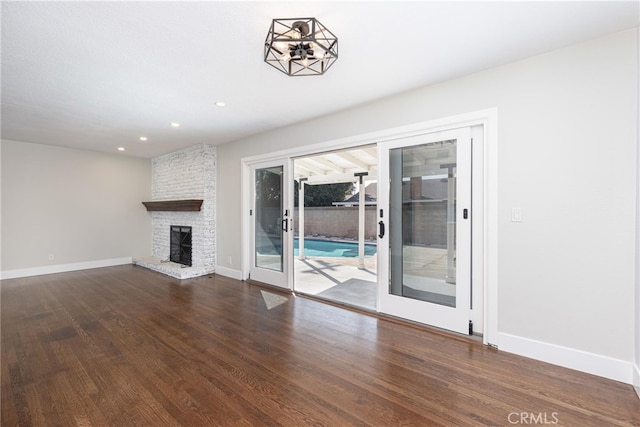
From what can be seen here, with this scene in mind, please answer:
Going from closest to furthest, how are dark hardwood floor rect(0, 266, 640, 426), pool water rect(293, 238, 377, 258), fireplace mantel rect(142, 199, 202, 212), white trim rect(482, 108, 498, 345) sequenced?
dark hardwood floor rect(0, 266, 640, 426) → white trim rect(482, 108, 498, 345) → fireplace mantel rect(142, 199, 202, 212) → pool water rect(293, 238, 377, 258)

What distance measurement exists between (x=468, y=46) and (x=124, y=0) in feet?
8.08

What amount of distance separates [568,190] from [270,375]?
9.08 feet

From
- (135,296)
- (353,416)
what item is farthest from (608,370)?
(135,296)

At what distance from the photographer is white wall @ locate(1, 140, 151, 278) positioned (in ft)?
A: 17.1

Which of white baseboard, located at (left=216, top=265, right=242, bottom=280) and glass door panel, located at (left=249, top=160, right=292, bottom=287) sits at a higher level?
glass door panel, located at (left=249, top=160, right=292, bottom=287)

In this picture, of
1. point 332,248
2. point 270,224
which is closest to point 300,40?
point 270,224

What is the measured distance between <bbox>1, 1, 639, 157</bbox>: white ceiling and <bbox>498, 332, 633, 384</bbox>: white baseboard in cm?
244

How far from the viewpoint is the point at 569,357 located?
2.21 meters

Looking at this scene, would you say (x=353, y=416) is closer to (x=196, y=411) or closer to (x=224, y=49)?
(x=196, y=411)

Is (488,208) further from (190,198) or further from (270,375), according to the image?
(190,198)

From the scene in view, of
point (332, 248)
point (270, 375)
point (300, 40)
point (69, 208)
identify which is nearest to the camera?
point (300, 40)

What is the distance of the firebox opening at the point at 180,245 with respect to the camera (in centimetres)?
596

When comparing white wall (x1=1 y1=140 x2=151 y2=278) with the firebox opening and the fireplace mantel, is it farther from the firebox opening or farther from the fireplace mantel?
the firebox opening

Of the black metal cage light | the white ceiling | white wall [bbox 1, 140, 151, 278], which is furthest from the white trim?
white wall [bbox 1, 140, 151, 278]
